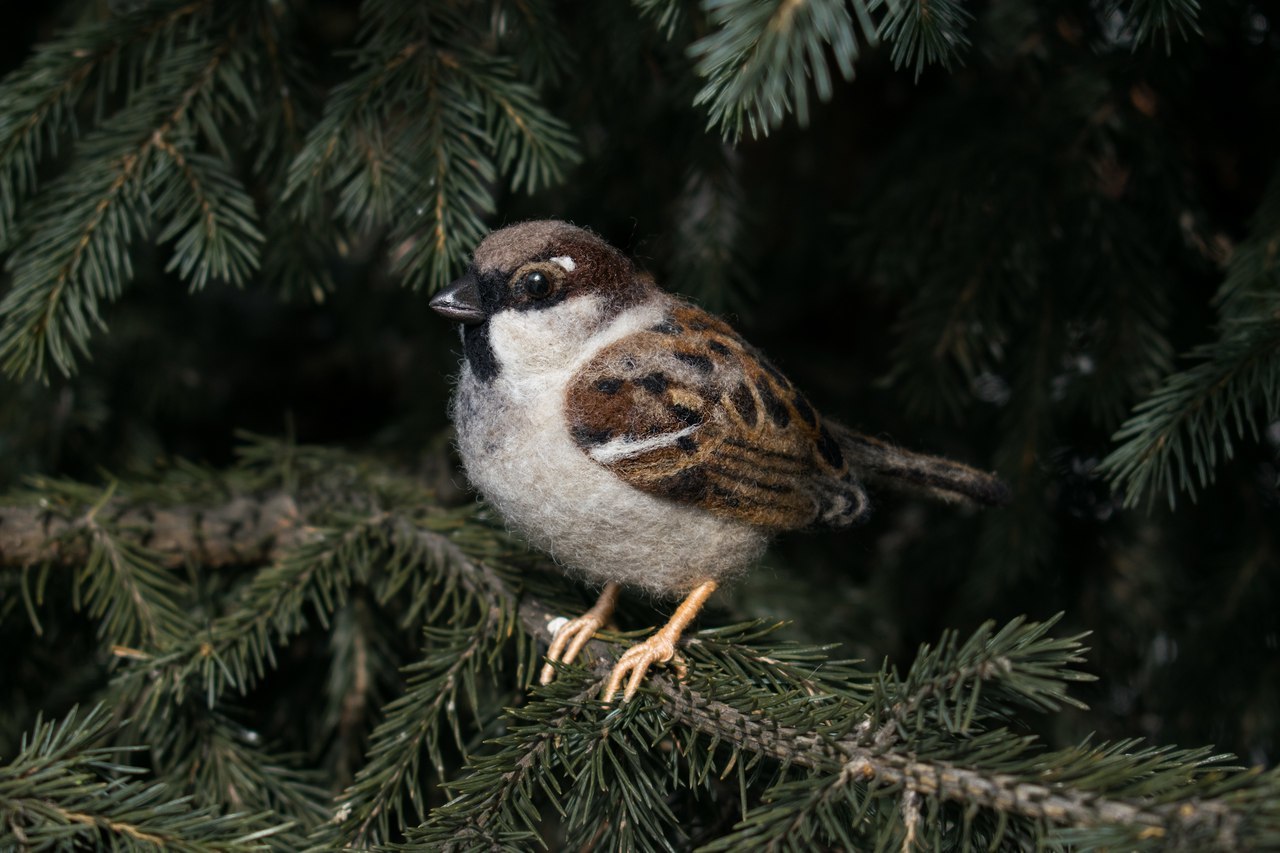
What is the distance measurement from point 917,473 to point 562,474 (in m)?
0.62

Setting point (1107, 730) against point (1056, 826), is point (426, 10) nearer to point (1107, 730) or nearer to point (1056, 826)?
point (1056, 826)

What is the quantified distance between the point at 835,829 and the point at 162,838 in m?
0.82

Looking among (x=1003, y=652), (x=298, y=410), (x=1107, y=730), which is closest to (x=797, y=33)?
(x=1003, y=652)

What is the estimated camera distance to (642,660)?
145 cm

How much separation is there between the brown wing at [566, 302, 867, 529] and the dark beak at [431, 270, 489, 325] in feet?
0.60

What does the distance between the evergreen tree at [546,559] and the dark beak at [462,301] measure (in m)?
0.15

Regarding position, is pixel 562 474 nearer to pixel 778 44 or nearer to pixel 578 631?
pixel 578 631

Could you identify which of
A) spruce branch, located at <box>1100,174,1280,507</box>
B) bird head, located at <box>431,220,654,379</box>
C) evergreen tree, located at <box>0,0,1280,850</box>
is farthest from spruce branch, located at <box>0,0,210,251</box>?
spruce branch, located at <box>1100,174,1280,507</box>

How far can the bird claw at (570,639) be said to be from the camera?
5.15 ft

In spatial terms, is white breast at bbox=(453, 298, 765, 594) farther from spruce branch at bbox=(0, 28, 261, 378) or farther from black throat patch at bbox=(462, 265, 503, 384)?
spruce branch at bbox=(0, 28, 261, 378)

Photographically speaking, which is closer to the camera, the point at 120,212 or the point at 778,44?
the point at 778,44

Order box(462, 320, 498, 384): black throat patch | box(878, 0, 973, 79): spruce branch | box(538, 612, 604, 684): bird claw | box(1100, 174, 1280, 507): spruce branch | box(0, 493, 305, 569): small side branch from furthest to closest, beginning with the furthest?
box(0, 493, 305, 569): small side branch, box(538, 612, 604, 684): bird claw, box(462, 320, 498, 384): black throat patch, box(1100, 174, 1280, 507): spruce branch, box(878, 0, 973, 79): spruce branch

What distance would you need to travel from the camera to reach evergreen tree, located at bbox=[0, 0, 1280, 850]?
3.93 feet

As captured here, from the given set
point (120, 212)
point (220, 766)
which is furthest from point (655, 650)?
point (120, 212)
